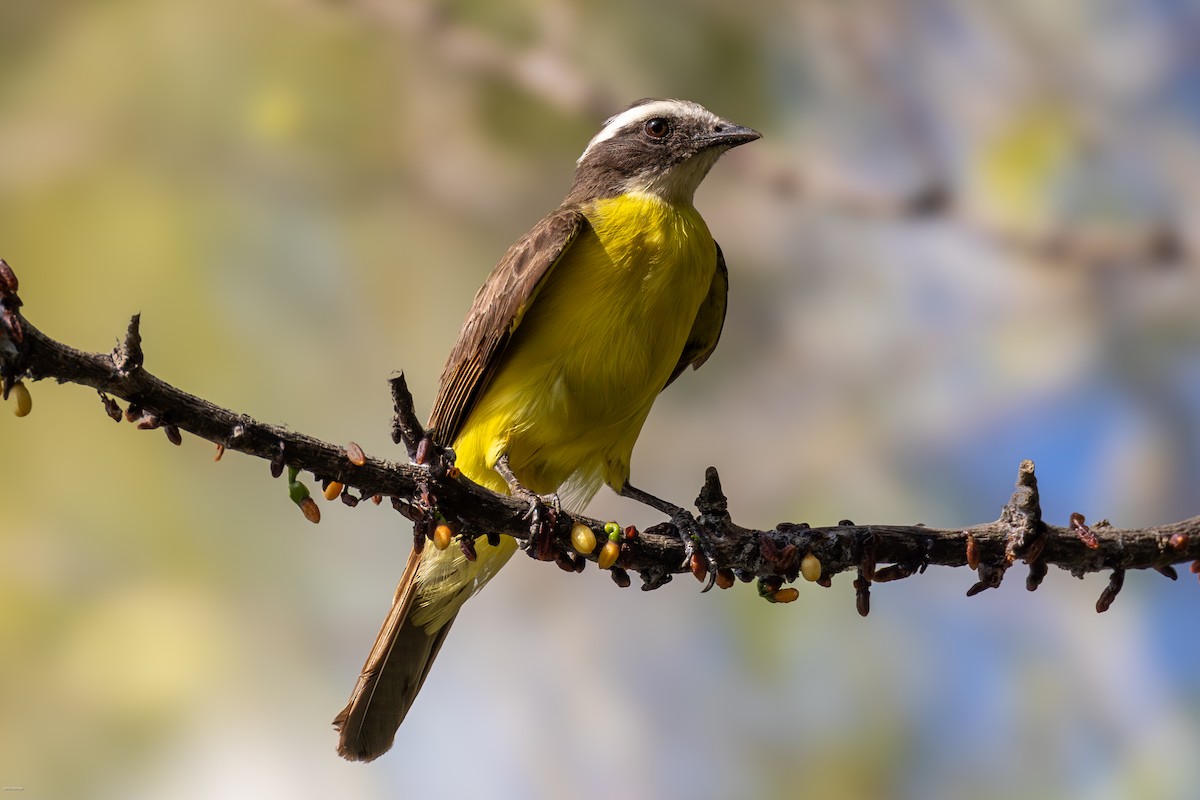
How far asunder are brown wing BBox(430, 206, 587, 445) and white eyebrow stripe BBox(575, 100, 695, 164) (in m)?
0.86

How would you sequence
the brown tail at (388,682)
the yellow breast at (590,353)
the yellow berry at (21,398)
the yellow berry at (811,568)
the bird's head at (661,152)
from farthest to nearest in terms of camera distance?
1. the bird's head at (661,152)
2. the brown tail at (388,682)
3. the yellow breast at (590,353)
4. the yellow berry at (811,568)
5. the yellow berry at (21,398)

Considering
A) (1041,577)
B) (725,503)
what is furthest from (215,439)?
(1041,577)

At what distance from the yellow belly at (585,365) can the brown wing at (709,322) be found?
0.92ft

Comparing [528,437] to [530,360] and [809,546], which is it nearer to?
[530,360]

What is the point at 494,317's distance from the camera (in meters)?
3.79

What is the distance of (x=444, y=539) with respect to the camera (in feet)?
8.59

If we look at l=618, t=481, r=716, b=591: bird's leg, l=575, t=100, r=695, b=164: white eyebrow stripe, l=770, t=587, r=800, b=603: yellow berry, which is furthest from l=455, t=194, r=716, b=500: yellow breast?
l=770, t=587, r=800, b=603: yellow berry

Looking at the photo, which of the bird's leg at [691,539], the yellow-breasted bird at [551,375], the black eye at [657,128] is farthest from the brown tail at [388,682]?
the black eye at [657,128]

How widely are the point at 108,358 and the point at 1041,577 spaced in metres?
2.28

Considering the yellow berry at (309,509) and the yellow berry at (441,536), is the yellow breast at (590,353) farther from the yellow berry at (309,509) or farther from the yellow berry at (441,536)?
the yellow berry at (309,509)

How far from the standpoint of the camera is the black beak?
4.39m

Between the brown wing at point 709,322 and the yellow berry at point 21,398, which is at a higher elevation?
the brown wing at point 709,322

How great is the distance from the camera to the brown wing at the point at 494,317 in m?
3.76

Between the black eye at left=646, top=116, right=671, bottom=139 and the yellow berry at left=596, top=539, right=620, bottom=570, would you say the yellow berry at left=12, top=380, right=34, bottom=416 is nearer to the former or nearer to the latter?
the yellow berry at left=596, top=539, right=620, bottom=570
